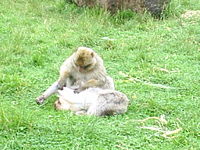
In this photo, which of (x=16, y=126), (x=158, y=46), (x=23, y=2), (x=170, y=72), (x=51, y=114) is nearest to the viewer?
(x=16, y=126)

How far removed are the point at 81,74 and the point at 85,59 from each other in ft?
0.78

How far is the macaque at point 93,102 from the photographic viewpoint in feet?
18.2

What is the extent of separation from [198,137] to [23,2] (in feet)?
23.8

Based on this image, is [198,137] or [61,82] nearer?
[198,137]

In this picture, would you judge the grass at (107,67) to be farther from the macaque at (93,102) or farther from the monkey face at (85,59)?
the monkey face at (85,59)

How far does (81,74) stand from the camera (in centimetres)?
600

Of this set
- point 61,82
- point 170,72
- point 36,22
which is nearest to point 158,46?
point 170,72

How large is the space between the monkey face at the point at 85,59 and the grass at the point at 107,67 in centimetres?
59

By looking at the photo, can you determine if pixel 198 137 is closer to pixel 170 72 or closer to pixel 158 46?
pixel 170 72

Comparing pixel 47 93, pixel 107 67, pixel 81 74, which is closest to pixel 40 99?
pixel 47 93

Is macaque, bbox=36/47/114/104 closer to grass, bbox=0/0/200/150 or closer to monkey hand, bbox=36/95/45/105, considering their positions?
monkey hand, bbox=36/95/45/105

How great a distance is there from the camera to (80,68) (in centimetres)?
595

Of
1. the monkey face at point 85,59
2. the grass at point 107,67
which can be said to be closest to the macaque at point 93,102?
the grass at point 107,67

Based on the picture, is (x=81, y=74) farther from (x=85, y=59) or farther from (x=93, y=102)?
(x=93, y=102)
